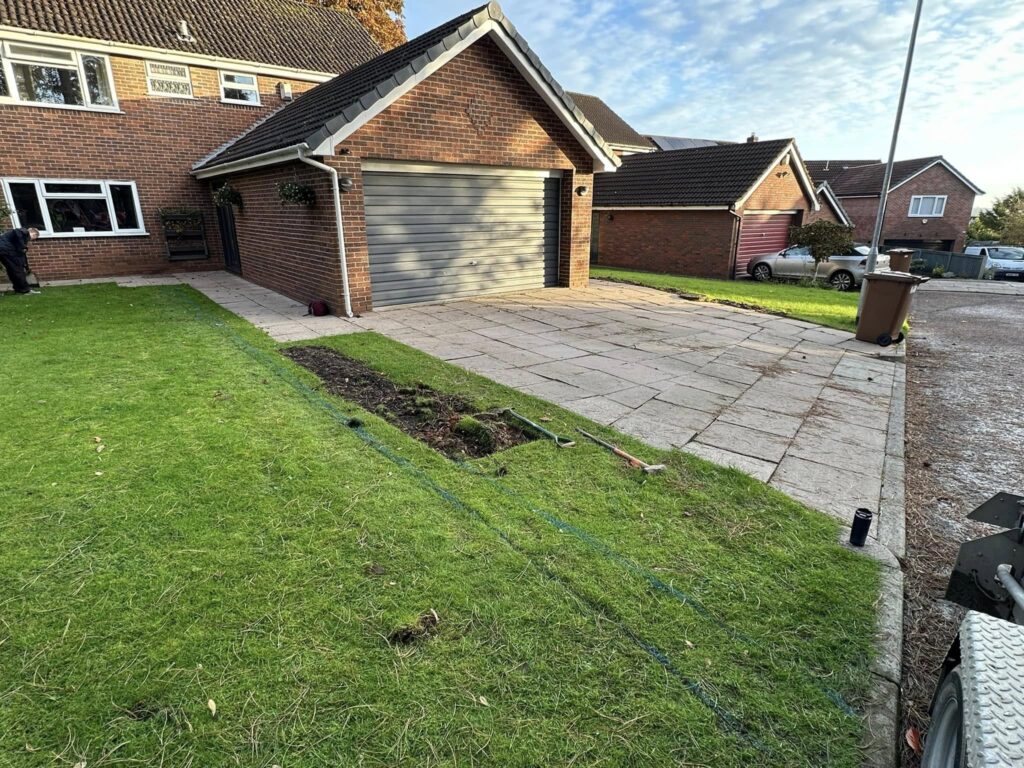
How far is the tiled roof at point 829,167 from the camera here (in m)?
37.2

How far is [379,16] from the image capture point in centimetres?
2556

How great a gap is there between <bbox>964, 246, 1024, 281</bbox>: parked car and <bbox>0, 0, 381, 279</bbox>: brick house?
2842 cm

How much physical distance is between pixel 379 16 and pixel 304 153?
22.5 meters

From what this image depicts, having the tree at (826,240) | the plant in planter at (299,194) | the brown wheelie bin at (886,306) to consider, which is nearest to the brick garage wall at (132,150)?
the plant in planter at (299,194)

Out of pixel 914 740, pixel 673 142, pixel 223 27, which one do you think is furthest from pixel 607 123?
pixel 914 740

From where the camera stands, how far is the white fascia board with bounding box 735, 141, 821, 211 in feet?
58.9

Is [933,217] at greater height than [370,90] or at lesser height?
lesser

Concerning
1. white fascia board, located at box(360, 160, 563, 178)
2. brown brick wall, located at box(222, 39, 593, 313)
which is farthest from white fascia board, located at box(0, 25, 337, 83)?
white fascia board, located at box(360, 160, 563, 178)

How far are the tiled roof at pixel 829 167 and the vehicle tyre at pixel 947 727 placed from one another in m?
38.6

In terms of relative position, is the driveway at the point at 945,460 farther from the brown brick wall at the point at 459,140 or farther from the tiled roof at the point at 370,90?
the tiled roof at the point at 370,90

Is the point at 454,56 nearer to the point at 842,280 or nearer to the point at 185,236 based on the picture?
the point at 185,236

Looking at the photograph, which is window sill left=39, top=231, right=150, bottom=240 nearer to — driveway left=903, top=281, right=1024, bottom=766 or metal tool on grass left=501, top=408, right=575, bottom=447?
metal tool on grass left=501, top=408, right=575, bottom=447

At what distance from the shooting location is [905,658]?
241 cm

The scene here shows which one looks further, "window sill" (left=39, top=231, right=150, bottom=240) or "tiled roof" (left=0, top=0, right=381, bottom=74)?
"window sill" (left=39, top=231, right=150, bottom=240)
